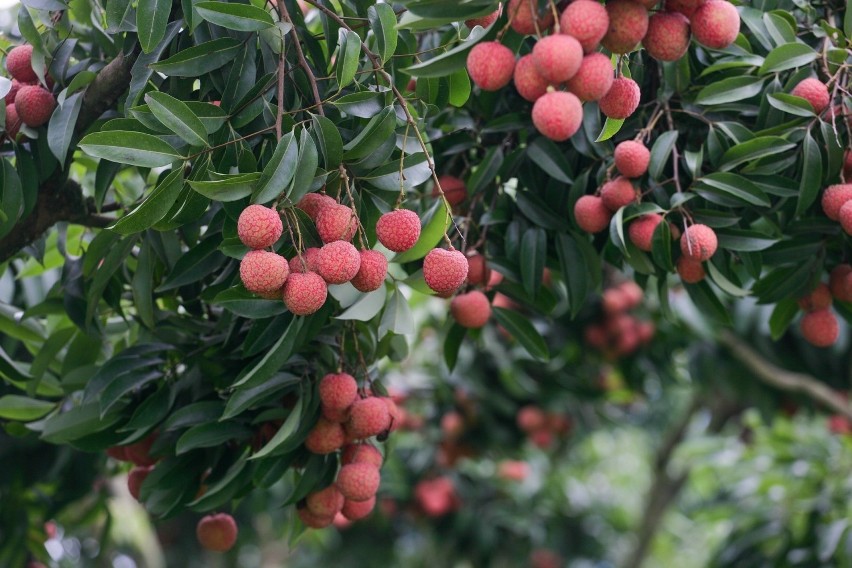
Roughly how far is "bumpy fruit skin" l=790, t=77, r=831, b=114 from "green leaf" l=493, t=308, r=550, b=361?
1.64ft

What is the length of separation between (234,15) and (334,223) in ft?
0.83

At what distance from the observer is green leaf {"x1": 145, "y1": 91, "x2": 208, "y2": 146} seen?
1.01 metres

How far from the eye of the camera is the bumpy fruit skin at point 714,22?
977mm

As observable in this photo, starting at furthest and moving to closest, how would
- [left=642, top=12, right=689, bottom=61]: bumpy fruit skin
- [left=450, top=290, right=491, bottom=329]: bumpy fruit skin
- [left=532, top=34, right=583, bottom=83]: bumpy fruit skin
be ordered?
[left=450, top=290, right=491, bottom=329]: bumpy fruit skin → [left=642, top=12, right=689, bottom=61]: bumpy fruit skin → [left=532, top=34, right=583, bottom=83]: bumpy fruit skin

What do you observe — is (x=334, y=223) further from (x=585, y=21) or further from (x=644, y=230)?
(x=644, y=230)

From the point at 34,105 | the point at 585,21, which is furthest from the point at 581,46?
the point at 34,105

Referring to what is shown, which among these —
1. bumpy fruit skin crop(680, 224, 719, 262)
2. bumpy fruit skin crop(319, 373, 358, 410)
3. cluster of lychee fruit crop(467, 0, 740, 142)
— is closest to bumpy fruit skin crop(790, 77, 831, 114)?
bumpy fruit skin crop(680, 224, 719, 262)

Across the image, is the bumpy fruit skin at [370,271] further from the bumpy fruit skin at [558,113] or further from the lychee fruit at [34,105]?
the lychee fruit at [34,105]

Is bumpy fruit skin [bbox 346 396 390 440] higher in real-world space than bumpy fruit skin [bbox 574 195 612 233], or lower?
lower

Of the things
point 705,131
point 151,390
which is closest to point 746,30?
point 705,131

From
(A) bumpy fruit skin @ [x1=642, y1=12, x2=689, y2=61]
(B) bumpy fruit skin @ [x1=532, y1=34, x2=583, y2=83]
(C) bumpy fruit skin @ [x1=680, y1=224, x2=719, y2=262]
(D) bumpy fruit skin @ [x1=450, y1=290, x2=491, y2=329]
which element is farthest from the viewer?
(D) bumpy fruit skin @ [x1=450, y1=290, x2=491, y2=329]

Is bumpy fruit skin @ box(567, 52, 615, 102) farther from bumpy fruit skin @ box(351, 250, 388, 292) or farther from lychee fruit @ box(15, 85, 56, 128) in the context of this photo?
lychee fruit @ box(15, 85, 56, 128)

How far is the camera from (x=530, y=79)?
2.89ft

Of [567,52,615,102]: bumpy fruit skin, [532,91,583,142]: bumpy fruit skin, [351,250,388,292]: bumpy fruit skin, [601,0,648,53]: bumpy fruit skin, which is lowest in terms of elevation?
[351,250,388,292]: bumpy fruit skin
